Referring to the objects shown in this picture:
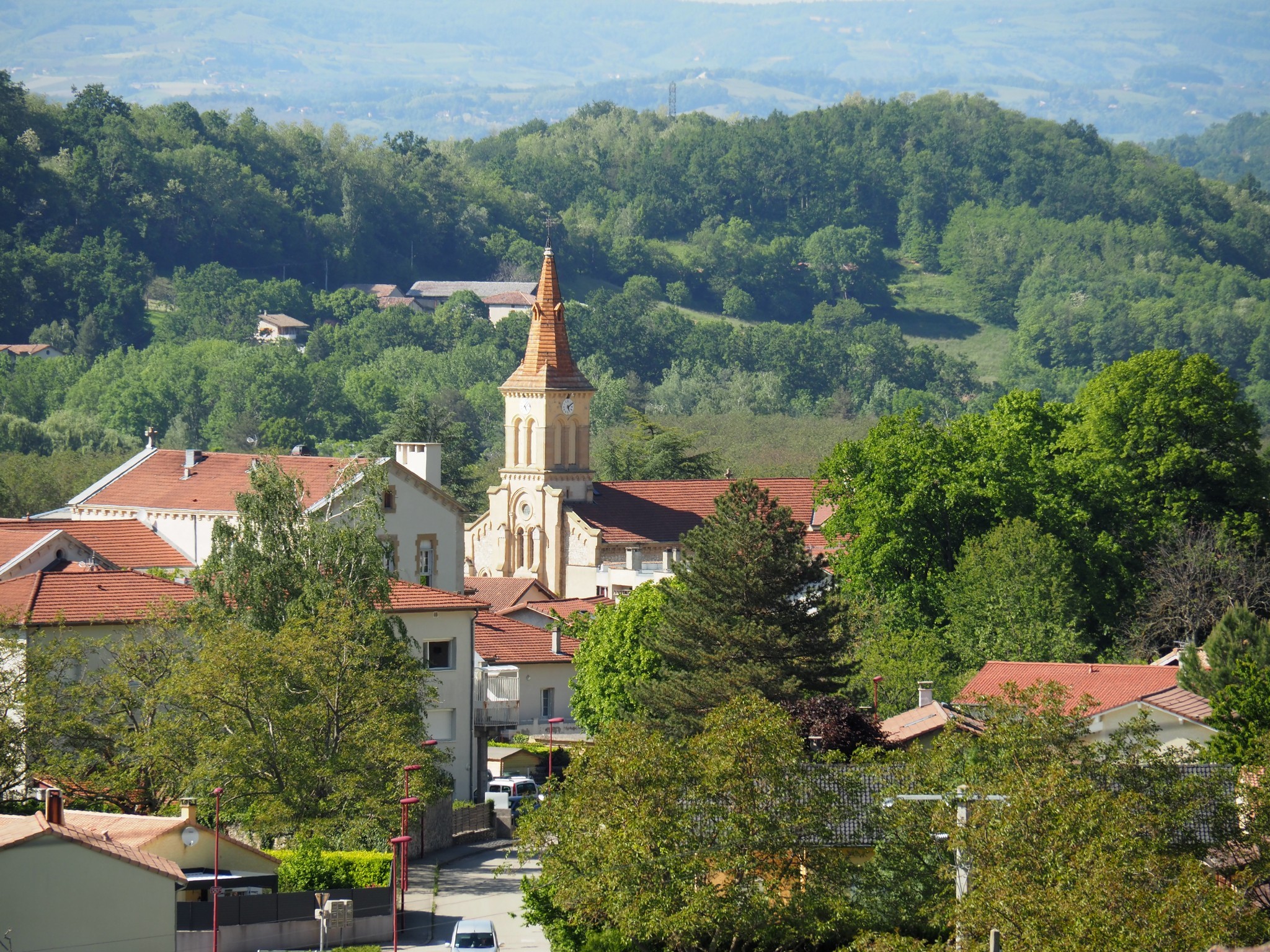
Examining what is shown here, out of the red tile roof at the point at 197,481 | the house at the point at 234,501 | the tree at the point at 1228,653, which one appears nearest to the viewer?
the tree at the point at 1228,653

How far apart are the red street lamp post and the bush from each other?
0.86 ft

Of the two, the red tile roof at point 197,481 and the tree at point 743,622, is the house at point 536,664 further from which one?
the tree at point 743,622

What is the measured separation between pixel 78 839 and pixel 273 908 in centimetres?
444

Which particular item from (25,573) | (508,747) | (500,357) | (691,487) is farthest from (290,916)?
(500,357)

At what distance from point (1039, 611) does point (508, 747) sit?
1648 cm

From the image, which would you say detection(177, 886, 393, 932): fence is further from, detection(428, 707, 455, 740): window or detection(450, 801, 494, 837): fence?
detection(428, 707, 455, 740): window

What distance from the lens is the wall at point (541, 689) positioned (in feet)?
220

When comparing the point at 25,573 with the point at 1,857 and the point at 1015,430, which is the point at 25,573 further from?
the point at 1015,430

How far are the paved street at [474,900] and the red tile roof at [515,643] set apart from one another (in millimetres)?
18079

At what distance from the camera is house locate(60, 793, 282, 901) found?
39.2 metres

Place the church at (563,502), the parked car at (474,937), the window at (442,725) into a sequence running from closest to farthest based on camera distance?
the parked car at (474,937) → the window at (442,725) → the church at (563,502)

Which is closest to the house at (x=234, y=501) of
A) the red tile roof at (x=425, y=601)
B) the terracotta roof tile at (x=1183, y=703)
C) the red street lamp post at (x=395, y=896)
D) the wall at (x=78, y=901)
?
the red tile roof at (x=425, y=601)

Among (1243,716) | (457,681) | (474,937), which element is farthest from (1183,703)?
(474,937)

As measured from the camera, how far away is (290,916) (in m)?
39.1
